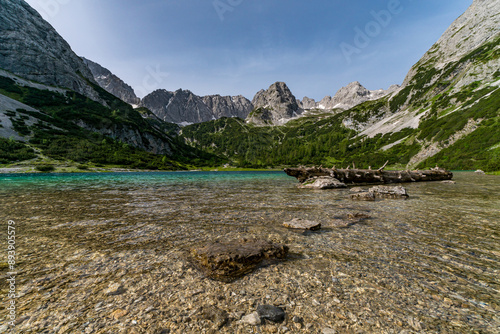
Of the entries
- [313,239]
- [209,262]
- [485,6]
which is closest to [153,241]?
[209,262]

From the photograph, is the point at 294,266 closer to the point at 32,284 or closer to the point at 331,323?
the point at 331,323

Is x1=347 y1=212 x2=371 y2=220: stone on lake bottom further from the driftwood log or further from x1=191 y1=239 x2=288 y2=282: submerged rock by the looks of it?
the driftwood log

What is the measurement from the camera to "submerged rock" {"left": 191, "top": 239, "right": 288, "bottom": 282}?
244 inches

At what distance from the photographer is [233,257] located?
6641 millimetres

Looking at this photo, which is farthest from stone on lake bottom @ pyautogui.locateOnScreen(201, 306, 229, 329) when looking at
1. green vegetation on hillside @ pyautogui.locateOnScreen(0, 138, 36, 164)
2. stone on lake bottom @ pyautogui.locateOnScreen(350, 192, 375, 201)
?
green vegetation on hillside @ pyautogui.locateOnScreen(0, 138, 36, 164)

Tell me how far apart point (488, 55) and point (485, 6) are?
98.9 metres

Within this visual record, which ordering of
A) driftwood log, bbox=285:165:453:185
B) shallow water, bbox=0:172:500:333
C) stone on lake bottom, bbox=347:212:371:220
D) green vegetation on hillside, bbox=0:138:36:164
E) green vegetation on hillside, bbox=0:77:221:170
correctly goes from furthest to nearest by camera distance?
green vegetation on hillside, bbox=0:77:221:170
green vegetation on hillside, bbox=0:138:36:164
driftwood log, bbox=285:165:453:185
stone on lake bottom, bbox=347:212:371:220
shallow water, bbox=0:172:500:333

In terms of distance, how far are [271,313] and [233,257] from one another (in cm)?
254

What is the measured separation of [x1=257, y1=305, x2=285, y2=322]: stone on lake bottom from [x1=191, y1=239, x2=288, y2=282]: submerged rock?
5.09 ft

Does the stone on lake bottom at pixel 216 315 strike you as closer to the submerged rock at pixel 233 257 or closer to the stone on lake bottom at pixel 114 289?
the submerged rock at pixel 233 257

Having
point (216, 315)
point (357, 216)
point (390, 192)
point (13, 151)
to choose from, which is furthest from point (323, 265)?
point (13, 151)

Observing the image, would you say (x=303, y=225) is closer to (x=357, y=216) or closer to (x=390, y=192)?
(x=357, y=216)

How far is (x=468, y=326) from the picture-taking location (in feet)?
13.0

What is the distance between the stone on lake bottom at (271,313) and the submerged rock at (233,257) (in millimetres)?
1551
